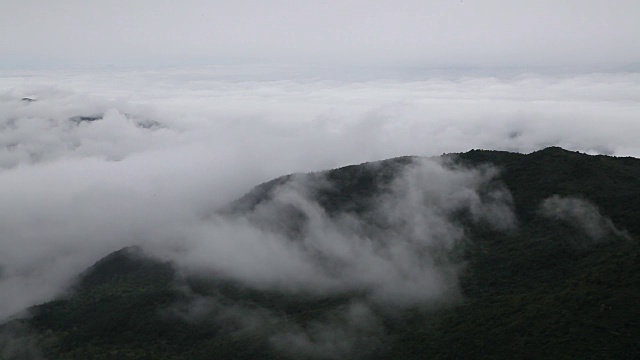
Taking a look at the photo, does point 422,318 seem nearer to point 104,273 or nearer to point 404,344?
point 404,344

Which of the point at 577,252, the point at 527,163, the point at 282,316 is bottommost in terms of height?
the point at 282,316

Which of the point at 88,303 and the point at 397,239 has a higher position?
Result: the point at 397,239

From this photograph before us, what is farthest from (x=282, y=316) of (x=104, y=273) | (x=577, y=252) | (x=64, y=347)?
(x=104, y=273)

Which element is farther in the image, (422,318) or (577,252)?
(577,252)

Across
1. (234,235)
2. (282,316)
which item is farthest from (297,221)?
(282,316)

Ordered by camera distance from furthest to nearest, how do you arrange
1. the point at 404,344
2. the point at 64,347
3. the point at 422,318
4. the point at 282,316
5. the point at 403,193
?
the point at 403,193 → the point at 64,347 → the point at 282,316 → the point at 422,318 → the point at 404,344

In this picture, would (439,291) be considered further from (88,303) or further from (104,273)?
(104,273)

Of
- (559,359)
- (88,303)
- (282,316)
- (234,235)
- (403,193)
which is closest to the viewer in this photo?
(559,359)
